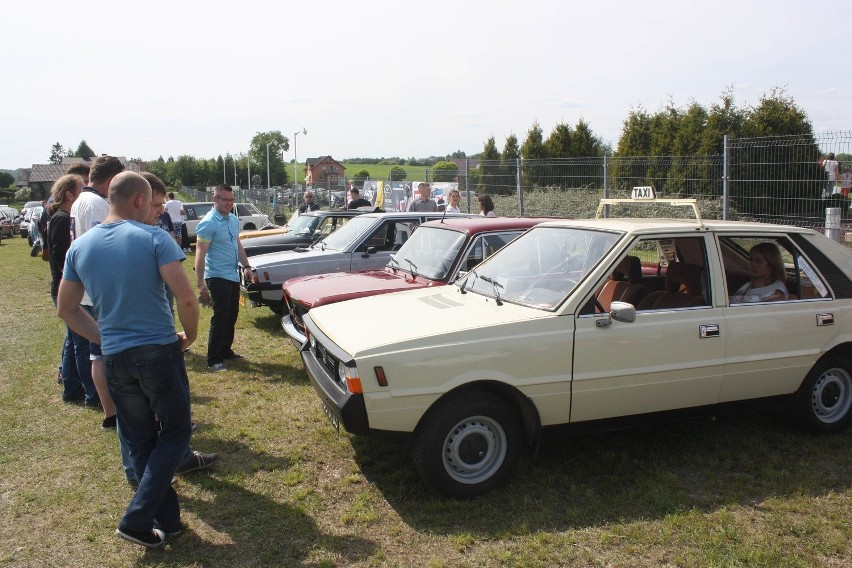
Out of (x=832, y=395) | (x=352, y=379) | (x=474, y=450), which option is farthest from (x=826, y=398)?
(x=352, y=379)

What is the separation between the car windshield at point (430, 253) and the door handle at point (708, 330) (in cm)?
278

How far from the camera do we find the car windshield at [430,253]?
6812 mm

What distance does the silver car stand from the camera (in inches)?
357

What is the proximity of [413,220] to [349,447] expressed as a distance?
4735 mm

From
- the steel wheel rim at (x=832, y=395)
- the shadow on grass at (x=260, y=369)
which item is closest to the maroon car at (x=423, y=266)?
the shadow on grass at (x=260, y=369)

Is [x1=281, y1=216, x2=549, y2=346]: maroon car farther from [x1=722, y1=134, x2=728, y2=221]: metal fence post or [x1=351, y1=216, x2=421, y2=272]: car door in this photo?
[x1=722, y1=134, x2=728, y2=221]: metal fence post

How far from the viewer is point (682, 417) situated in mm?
4574

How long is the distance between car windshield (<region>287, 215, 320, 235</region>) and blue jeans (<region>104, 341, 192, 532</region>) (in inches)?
354

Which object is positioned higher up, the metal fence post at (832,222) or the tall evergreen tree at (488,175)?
the tall evergreen tree at (488,175)

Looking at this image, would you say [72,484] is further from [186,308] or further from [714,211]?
[714,211]

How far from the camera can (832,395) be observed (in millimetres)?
5059

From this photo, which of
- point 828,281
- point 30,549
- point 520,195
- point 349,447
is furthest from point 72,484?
point 520,195

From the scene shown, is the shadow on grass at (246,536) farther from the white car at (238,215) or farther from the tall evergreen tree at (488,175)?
the white car at (238,215)

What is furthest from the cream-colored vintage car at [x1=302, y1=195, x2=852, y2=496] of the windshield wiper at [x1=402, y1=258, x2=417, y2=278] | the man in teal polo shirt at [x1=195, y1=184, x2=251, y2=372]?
the man in teal polo shirt at [x1=195, y1=184, x2=251, y2=372]
